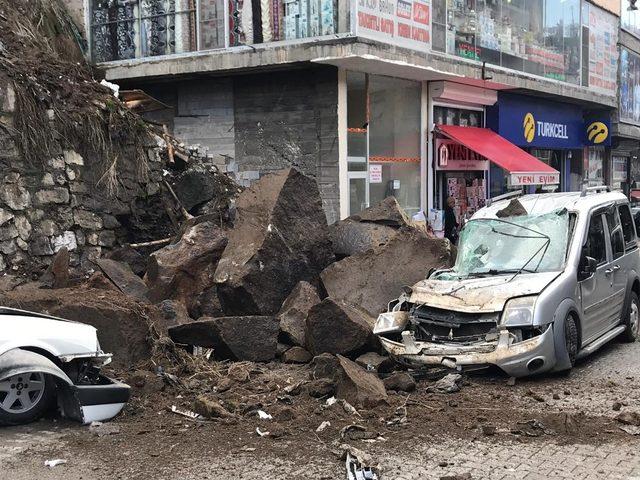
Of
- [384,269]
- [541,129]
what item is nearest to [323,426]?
[384,269]

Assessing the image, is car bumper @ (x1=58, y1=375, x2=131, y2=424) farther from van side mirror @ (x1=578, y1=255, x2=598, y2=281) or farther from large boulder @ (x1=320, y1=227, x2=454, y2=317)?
van side mirror @ (x1=578, y1=255, x2=598, y2=281)

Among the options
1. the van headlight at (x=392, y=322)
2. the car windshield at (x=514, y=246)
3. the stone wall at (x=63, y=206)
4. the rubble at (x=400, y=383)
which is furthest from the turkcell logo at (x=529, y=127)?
the rubble at (x=400, y=383)

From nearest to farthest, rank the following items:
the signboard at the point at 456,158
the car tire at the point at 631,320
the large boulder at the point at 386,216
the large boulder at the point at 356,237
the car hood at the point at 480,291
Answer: the car hood at the point at 480,291, the car tire at the point at 631,320, the large boulder at the point at 356,237, the large boulder at the point at 386,216, the signboard at the point at 456,158

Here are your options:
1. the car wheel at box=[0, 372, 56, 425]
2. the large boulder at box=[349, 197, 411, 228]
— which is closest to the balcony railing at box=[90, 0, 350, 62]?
the large boulder at box=[349, 197, 411, 228]

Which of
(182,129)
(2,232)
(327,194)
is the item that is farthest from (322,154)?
(2,232)

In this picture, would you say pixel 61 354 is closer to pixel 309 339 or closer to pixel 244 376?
pixel 244 376

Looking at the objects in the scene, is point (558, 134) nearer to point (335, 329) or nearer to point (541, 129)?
point (541, 129)

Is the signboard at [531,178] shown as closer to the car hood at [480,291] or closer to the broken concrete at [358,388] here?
the car hood at [480,291]

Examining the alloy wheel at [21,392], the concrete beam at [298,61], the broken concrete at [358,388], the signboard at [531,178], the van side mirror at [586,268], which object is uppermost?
the concrete beam at [298,61]

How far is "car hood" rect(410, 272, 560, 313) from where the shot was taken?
7289mm

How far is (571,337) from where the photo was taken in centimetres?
758

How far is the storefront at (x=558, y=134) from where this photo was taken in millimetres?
20344

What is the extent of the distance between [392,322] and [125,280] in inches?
146

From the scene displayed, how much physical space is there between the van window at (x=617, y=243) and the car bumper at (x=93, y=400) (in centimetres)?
598
